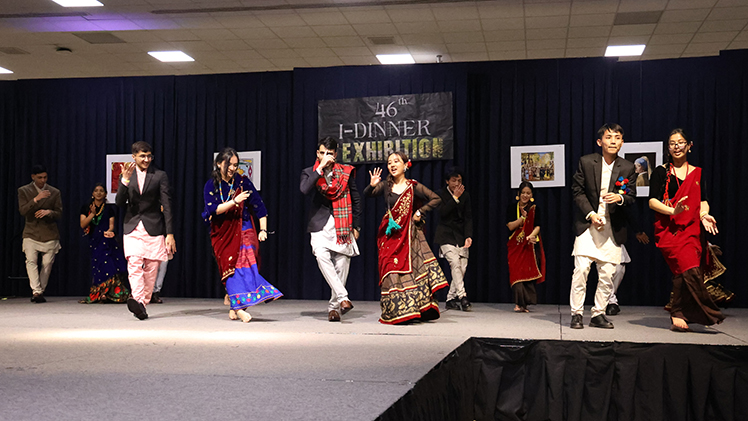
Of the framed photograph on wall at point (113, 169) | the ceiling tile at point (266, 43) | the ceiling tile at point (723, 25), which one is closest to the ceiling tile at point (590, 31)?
the ceiling tile at point (723, 25)

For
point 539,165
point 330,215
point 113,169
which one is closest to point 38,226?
point 113,169

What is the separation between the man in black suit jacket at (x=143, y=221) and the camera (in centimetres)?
581

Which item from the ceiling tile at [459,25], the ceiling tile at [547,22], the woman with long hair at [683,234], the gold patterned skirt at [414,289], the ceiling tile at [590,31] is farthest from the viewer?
the ceiling tile at [590,31]

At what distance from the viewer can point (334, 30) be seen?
872 cm

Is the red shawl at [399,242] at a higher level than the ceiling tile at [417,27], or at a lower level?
lower

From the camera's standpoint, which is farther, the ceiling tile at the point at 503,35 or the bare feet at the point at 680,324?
the ceiling tile at the point at 503,35

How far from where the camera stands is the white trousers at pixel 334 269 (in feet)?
18.8

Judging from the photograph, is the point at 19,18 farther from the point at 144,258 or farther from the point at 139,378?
the point at 139,378

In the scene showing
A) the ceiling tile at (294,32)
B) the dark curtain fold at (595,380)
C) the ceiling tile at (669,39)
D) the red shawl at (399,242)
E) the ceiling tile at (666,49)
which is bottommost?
the dark curtain fold at (595,380)

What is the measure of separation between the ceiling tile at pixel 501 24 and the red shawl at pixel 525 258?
8.70 feet

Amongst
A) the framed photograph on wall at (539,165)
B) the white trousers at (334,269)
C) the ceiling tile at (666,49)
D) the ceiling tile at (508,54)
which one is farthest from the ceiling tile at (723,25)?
the white trousers at (334,269)

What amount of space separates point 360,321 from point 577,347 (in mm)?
2048

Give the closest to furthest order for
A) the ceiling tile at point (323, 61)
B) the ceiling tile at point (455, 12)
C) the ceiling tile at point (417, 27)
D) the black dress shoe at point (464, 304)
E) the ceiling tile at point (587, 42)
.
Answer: the black dress shoe at point (464, 304) → the ceiling tile at point (455, 12) → the ceiling tile at point (417, 27) → the ceiling tile at point (587, 42) → the ceiling tile at point (323, 61)

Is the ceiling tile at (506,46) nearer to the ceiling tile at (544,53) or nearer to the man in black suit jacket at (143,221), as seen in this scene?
the ceiling tile at (544,53)
